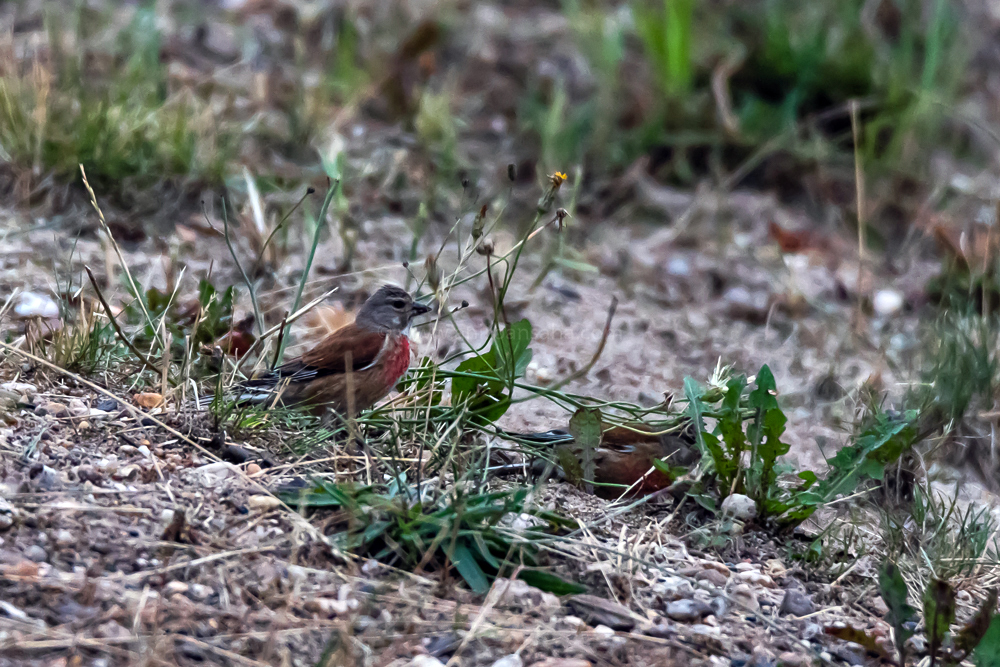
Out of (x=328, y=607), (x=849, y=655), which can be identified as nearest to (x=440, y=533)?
(x=328, y=607)

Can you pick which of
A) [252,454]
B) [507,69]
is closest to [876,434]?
[252,454]

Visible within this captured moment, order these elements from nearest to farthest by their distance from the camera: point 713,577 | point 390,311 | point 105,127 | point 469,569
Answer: point 469,569, point 713,577, point 390,311, point 105,127

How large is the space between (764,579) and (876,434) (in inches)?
24.4

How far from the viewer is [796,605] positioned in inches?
111

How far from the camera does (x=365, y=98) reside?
627cm

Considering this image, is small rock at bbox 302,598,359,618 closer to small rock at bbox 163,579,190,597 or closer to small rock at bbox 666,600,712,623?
small rock at bbox 163,579,190,597

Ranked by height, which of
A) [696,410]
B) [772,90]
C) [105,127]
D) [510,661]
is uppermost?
[772,90]

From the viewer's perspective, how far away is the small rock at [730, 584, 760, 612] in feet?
9.16

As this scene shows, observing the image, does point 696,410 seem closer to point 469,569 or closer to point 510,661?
point 469,569

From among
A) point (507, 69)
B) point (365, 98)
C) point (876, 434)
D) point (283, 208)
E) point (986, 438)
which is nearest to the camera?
point (876, 434)

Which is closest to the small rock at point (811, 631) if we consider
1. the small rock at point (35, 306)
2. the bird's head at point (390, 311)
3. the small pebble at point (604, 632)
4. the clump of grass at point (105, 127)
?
the small pebble at point (604, 632)

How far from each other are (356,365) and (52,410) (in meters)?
0.99

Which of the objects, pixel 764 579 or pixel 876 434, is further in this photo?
pixel 876 434

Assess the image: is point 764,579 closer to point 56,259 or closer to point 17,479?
point 17,479
